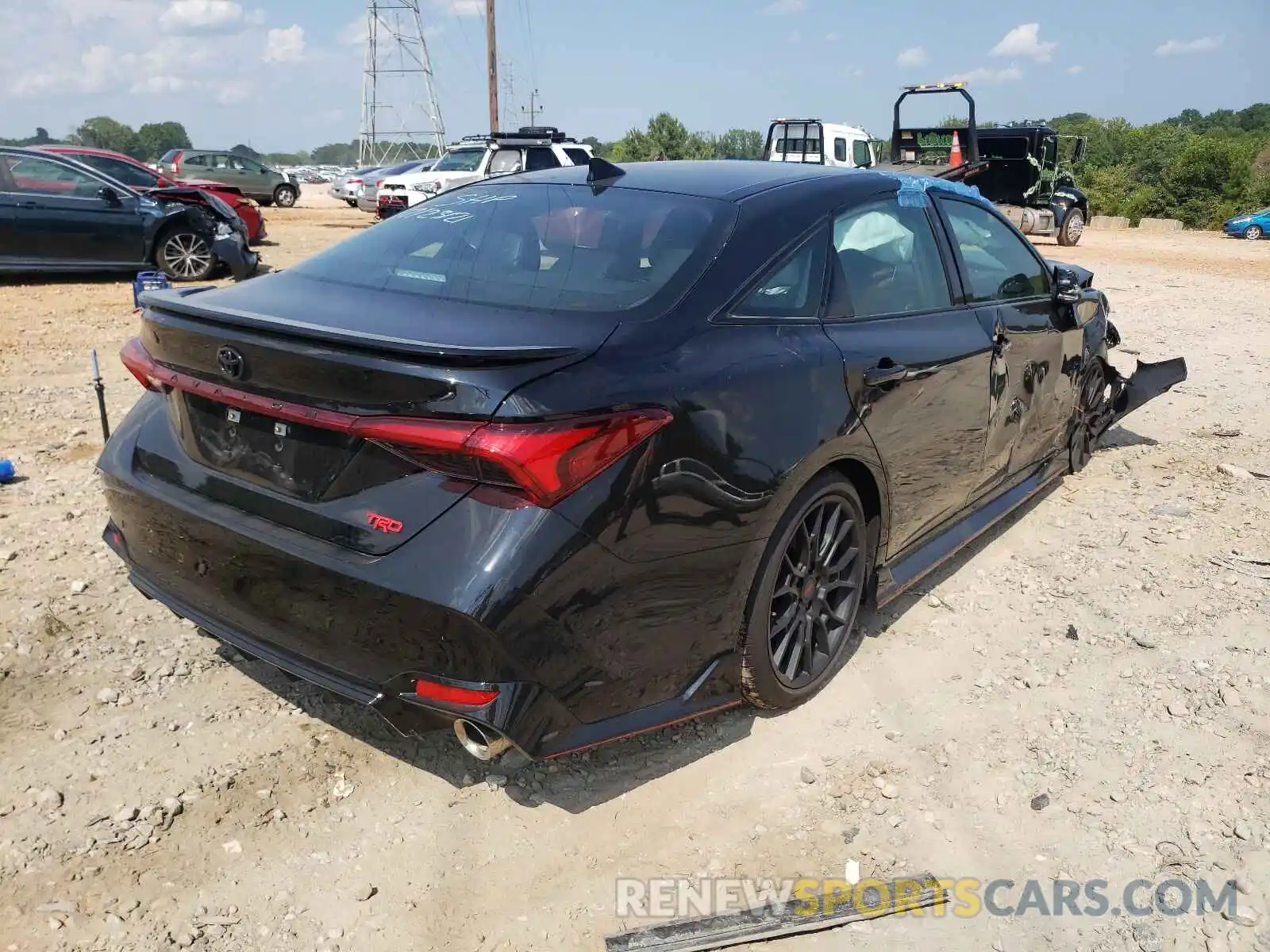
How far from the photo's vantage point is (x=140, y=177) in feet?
45.4

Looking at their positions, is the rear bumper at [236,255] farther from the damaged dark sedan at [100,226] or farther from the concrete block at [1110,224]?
the concrete block at [1110,224]

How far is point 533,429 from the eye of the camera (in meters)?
2.07

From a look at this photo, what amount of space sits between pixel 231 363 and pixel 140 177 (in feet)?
44.6

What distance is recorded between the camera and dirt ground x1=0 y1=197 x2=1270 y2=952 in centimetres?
229

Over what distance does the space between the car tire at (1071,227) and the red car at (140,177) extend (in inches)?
655

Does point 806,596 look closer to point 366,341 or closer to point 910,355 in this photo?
point 910,355

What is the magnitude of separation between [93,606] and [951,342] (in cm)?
332

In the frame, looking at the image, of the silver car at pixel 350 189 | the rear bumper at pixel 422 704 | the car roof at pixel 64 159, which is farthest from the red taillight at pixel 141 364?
the silver car at pixel 350 189

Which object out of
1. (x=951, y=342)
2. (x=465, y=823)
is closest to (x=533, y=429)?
(x=465, y=823)

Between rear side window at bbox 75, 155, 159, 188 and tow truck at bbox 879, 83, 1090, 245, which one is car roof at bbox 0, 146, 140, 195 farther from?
tow truck at bbox 879, 83, 1090, 245

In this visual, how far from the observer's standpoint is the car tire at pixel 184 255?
467 inches

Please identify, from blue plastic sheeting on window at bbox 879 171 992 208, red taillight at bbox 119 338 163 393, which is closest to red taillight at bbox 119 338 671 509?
red taillight at bbox 119 338 163 393

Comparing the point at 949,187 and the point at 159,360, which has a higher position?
the point at 949,187

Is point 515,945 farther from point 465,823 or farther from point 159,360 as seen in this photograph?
point 159,360
